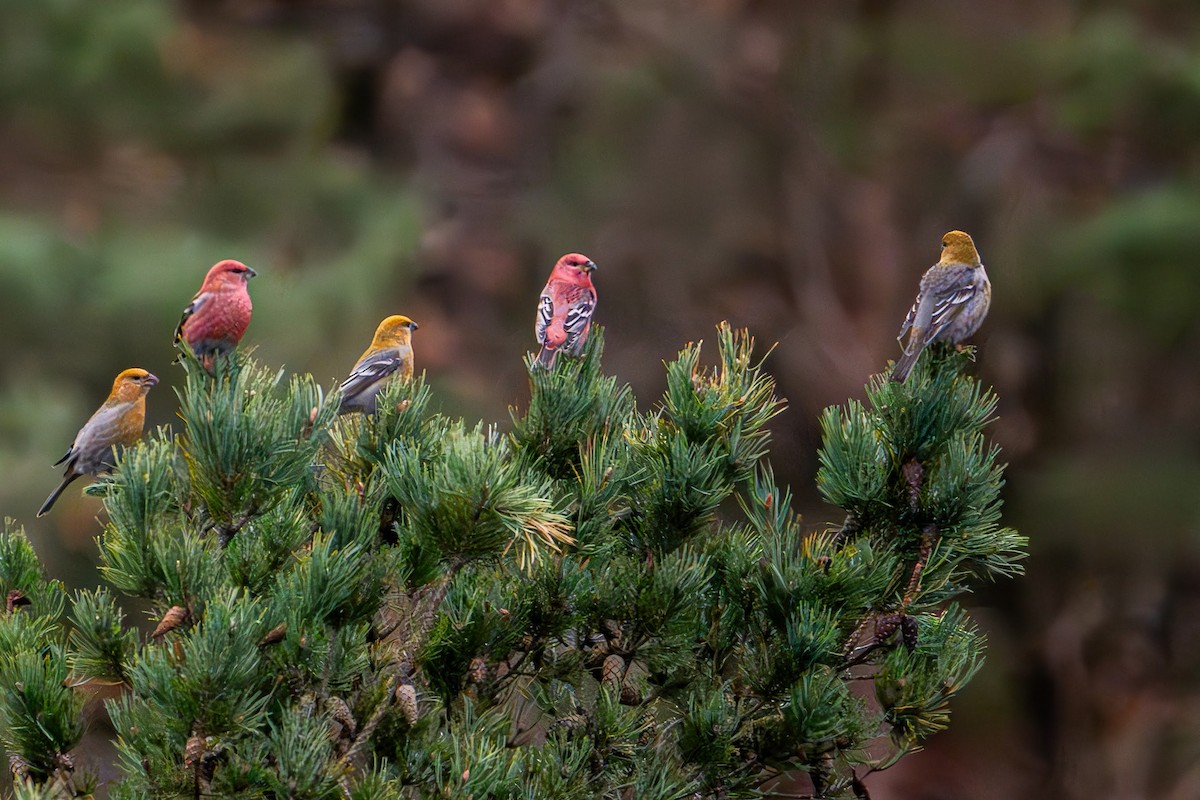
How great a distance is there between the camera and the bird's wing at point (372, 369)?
2359 mm

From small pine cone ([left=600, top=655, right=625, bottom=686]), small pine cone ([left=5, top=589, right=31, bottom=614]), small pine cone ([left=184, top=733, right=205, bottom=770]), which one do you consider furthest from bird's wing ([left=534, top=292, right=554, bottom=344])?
small pine cone ([left=184, top=733, right=205, bottom=770])

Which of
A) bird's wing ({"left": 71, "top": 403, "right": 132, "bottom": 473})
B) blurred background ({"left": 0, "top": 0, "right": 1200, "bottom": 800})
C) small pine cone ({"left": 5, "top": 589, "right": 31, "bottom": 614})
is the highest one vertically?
blurred background ({"left": 0, "top": 0, "right": 1200, "bottom": 800})

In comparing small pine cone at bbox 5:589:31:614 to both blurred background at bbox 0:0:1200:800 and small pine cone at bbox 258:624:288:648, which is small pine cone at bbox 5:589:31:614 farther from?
blurred background at bbox 0:0:1200:800

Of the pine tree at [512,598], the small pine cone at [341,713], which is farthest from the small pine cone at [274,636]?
the small pine cone at [341,713]

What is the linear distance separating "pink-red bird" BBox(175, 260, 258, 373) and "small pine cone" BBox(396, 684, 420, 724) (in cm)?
62

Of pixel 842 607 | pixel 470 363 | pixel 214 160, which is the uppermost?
pixel 214 160

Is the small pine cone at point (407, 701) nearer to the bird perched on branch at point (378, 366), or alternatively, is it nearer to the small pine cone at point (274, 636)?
the small pine cone at point (274, 636)

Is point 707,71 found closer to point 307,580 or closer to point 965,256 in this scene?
point 965,256

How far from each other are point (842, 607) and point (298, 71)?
5.91 m

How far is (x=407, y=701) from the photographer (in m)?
1.42

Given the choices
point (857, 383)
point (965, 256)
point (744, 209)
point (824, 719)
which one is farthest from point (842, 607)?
point (744, 209)

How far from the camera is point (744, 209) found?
7789 millimetres

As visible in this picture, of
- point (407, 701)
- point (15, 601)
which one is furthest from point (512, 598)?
point (15, 601)

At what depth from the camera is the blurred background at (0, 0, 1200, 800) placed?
6113 mm
